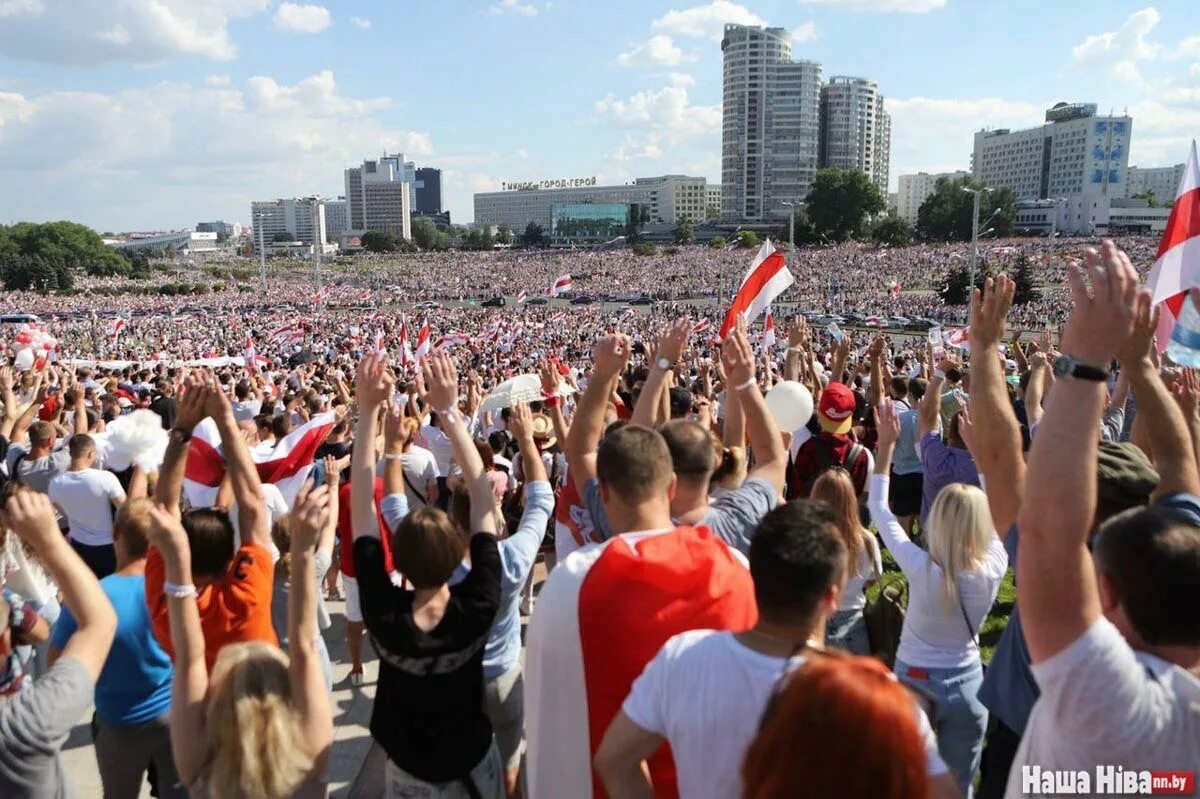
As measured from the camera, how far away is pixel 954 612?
10.3 ft

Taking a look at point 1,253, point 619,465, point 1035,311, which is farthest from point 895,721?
point 1,253

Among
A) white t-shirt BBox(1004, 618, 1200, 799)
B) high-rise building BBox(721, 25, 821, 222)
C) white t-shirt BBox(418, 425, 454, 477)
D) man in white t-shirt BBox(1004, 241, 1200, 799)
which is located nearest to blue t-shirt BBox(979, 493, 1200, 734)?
man in white t-shirt BBox(1004, 241, 1200, 799)

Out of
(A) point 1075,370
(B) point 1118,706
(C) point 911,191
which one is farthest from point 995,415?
(C) point 911,191

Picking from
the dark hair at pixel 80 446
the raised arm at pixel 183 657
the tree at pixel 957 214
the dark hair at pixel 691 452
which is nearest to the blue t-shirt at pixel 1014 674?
the dark hair at pixel 691 452

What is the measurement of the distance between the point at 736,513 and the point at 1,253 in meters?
107

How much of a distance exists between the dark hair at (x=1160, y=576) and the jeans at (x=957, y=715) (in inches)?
63.3

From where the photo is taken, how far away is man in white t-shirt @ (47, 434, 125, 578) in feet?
15.8

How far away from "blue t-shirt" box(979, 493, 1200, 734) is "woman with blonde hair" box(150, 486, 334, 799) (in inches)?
75.7

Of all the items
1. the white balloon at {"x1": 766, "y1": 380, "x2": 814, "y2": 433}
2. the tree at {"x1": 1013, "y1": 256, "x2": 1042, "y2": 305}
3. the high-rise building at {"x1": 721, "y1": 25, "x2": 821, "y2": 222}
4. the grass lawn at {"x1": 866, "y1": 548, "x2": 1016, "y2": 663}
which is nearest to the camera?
the white balloon at {"x1": 766, "y1": 380, "x2": 814, "y2": 433}

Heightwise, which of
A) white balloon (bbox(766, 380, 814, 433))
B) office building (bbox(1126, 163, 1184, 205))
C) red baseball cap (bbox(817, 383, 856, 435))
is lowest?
red baseball cap (bbox(817, 383, 856, 435))

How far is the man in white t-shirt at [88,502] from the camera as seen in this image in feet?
15.8

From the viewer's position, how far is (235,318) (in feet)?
141

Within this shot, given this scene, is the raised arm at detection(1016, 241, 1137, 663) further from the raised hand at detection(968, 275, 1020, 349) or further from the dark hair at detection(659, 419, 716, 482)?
the dark hair at detection(659, 419, 716, 482)

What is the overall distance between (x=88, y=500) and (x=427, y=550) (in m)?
3.38
